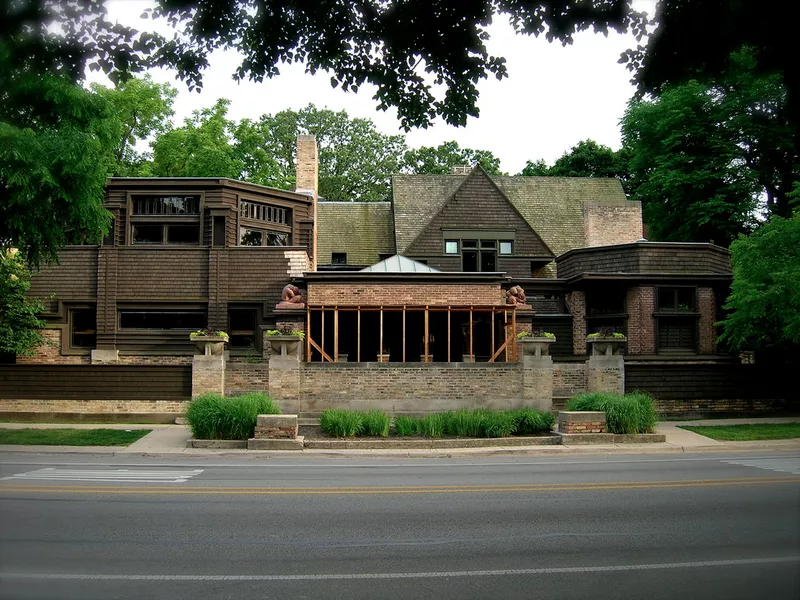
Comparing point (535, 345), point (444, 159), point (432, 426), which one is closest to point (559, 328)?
point (535, 345)

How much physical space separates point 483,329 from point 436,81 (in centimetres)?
2115

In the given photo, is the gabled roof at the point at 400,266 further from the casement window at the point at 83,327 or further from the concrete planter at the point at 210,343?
the casement window at the point at 83,327

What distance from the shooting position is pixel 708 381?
2272cm

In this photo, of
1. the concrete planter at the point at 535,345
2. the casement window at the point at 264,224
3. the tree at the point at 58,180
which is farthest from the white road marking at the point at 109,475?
the casement window at the point at 264,224

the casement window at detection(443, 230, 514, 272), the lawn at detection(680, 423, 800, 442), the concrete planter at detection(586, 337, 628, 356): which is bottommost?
the lawn at detection(680, 423, 800, 442)

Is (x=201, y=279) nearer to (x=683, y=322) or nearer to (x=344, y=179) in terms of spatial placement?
(x=683, y=322)

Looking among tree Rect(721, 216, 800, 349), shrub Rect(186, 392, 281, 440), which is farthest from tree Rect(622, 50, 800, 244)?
shrub Rect(186, 392, 281, 440)

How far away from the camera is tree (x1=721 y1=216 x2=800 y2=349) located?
20.6 m

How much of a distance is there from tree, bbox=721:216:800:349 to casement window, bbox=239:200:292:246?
16.3 m

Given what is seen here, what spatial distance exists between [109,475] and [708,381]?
1763cm

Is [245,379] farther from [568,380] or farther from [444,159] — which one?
[444,159]

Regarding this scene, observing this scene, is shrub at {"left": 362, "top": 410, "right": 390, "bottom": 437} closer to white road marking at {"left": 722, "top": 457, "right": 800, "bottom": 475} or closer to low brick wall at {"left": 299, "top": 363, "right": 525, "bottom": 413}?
low brick wall at {"left": 299, "top": 363, "right": 525, "bottom": 413}

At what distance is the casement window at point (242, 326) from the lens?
90.5ft

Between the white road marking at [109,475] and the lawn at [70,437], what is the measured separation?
4420 mm
